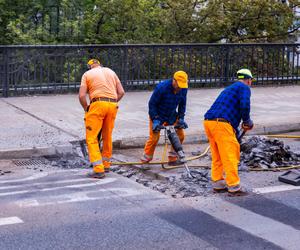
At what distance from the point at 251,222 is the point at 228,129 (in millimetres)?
1542

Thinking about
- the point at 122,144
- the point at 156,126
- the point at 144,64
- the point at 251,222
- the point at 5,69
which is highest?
the point at 144,64

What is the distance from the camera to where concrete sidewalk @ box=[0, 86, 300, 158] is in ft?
37.4

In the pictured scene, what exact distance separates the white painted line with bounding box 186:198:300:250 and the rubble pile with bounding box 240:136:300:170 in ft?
6.70

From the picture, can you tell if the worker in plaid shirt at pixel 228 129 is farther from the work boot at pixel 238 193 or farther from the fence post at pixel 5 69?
the fence post at pixel 5 69

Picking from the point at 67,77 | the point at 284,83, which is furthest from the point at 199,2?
the point at 67,77

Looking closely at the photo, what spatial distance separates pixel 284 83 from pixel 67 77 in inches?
260

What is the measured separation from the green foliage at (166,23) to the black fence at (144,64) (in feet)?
7.95

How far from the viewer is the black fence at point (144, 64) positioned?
1591cm

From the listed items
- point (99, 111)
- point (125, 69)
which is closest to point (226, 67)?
point (125, 69)

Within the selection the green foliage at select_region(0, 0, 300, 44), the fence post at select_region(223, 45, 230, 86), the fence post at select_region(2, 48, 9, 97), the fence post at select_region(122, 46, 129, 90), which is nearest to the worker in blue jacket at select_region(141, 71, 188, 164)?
the fence post at select_region(2, 48, 9, 97)

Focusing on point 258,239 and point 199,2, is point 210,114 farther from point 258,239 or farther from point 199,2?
point 199,2

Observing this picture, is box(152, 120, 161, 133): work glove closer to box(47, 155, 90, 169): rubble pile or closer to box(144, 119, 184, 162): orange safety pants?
box(144, 119, 184, 162): orange safety pants

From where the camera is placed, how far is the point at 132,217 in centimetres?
734

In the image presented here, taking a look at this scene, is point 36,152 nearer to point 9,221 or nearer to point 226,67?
point 9,221
